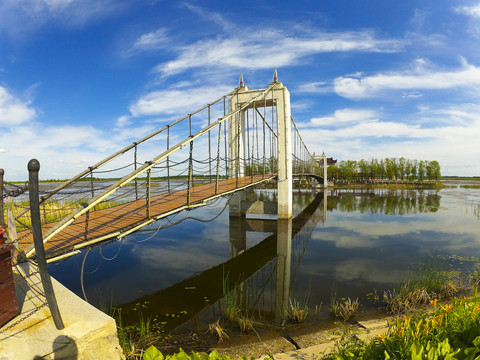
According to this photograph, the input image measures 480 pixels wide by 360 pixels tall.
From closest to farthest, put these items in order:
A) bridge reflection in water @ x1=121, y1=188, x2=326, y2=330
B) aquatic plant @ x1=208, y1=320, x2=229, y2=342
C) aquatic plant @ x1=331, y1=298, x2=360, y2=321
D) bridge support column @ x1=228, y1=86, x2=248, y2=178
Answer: aquatic plant @ x1=208, y1=320, x2=229, y2=342 < aquatic plant @ x1=331, y1=298, x2=360, y2=321 < bridge reflection in water @ x1=121, y1=188, x2=326, y2=330 < bridge support column @ x1=228, y1=86, x2=248, y2=178

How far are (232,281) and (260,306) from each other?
145 centimetres

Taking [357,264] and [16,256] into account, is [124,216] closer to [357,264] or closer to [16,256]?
[16,256]

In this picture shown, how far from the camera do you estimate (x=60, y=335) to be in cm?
245

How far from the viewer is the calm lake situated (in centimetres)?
529

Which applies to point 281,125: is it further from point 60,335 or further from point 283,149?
point 60,335

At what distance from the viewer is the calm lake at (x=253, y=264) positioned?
5.29 meters

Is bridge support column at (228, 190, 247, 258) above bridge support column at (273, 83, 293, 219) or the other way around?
the other way around

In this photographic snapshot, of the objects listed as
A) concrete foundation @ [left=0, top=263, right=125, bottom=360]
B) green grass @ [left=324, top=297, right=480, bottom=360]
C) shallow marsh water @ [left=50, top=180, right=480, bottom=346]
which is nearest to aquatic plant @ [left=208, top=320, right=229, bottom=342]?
shallow marsh water @ [left=50, top=180, right=480, bottom=346]

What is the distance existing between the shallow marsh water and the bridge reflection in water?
0.07 ft

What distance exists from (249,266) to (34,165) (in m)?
6.18

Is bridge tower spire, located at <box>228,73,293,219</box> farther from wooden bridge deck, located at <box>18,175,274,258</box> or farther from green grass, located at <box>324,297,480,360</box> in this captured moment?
green grass, located at <box>324,297,480,360</box>

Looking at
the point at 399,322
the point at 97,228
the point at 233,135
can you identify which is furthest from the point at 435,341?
the point at 233,135

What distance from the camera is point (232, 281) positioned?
642 centimetres

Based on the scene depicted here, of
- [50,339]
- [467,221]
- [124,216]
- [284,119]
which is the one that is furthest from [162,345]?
[467,221]
